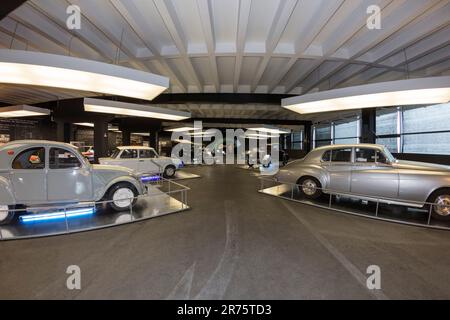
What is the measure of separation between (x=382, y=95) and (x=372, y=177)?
1838 millimetres

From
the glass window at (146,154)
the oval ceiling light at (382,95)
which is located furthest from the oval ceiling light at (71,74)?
the glass window at (146,154)

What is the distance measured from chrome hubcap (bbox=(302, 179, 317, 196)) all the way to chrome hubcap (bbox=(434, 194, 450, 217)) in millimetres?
2334

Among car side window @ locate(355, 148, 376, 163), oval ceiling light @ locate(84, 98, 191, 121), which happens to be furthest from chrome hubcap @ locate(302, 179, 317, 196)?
oval ceiling light @ locate(84, 98, 191, 121)

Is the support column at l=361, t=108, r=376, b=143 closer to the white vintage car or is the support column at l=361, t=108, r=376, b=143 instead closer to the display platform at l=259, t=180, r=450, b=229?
the display platform at l=259, t=180, r=450, b=229

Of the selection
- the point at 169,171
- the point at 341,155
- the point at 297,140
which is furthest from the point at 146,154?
the point at 297,140

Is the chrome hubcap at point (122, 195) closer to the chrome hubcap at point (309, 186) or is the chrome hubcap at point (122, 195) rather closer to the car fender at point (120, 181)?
the car fender at point (120, 181)

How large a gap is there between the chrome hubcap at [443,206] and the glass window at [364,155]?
1.33 metres

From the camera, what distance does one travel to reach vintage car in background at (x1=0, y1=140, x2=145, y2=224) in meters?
3.39

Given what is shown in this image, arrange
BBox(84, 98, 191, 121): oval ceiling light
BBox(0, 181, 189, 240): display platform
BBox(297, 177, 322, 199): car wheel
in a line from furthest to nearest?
BBox(84, 98, 191, 121): oval ceiling light → BBox(297, 177, 322, 199): car wheel → BBox(0, 181, 189, 240): display platform

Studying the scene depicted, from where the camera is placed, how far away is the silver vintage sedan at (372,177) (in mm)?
3820

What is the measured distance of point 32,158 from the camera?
3.61m

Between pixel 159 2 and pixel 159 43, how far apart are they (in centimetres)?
169

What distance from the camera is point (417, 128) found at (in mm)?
8555

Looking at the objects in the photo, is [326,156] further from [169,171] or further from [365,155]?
[169,171]
